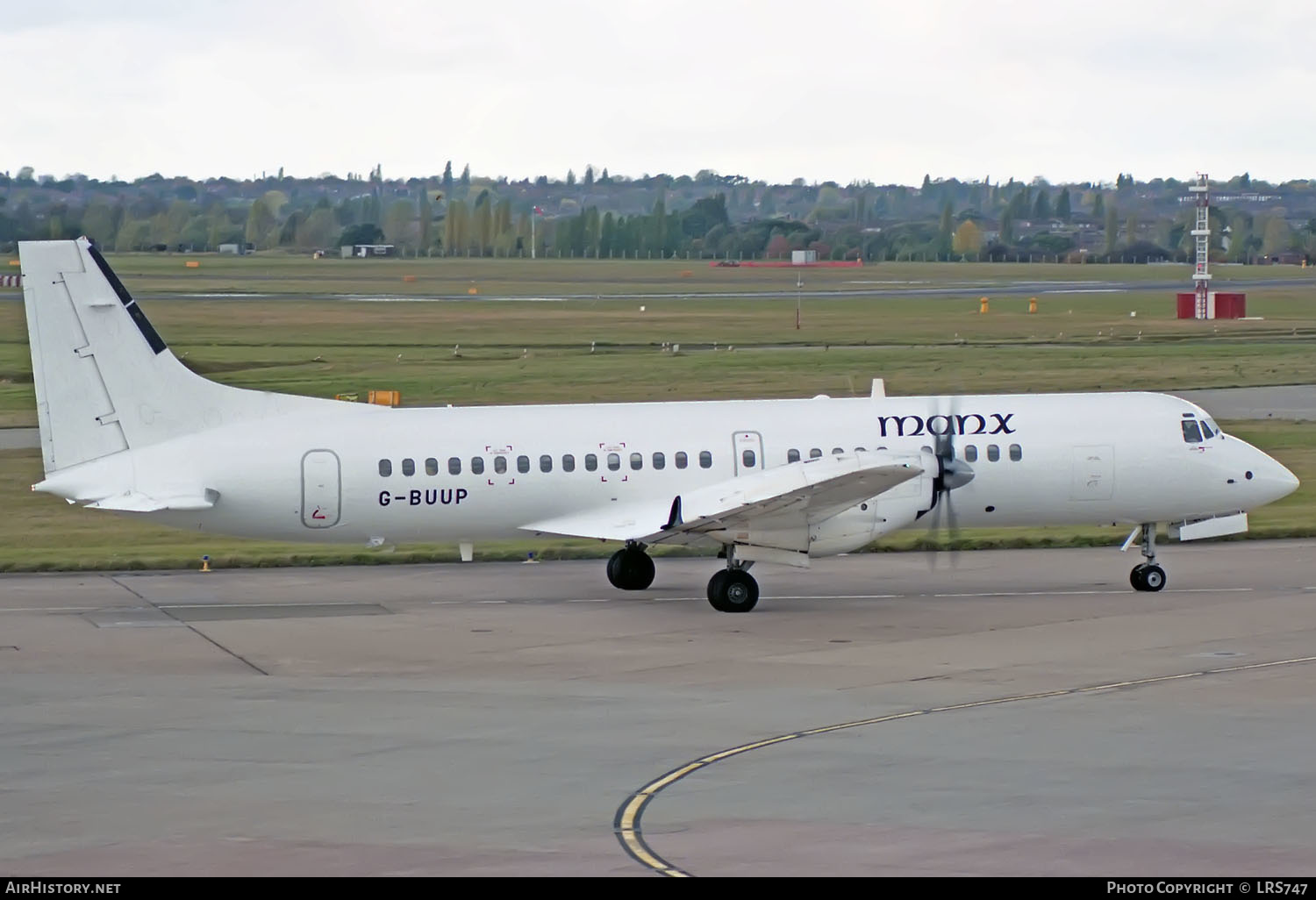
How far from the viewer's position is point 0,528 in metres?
42.6

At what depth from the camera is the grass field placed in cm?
4275

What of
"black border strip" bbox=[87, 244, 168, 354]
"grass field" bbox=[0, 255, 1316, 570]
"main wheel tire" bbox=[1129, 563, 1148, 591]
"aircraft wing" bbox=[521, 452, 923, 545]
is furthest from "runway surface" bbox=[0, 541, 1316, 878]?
Answer: "grass field" bbox=[0, 255, 1316, 570]

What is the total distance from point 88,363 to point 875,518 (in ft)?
44.7

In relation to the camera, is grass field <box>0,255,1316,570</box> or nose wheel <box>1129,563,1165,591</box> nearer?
nose wheel <box>1129,563,1165,591</box>

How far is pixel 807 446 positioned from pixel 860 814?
14757mm

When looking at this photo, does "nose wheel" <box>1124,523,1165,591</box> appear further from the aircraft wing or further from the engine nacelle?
the aircraft wing

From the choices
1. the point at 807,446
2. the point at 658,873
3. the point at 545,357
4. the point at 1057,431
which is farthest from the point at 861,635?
A: the point at 545,357

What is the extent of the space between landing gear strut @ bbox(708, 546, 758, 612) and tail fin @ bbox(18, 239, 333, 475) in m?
9.56

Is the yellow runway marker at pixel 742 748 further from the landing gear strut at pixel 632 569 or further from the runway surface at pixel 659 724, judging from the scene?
the landing gear strut at pixel 632 569

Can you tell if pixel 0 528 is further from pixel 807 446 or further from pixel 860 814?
pixel 860 814

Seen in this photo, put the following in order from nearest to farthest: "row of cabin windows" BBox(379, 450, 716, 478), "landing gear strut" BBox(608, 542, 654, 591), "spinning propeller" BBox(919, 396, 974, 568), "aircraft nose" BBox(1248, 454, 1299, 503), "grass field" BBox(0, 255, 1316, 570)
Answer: "spinning propeller" BBox(919, 396, 974, 568) → "row of cabin windows" BBox(379, 450, 716, 478) → "landing gear strut" BBox(608, 542, 654, 591) → "aircraft nose" BBox(1248, 454, 1299, 503) → "grass field" BBox(0, 255, 1316, 570)

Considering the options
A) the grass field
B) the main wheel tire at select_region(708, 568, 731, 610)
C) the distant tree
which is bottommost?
the main wheel tire at select_region(708, 568, 731, 610)

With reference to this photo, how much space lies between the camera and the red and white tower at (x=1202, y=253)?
11356cm

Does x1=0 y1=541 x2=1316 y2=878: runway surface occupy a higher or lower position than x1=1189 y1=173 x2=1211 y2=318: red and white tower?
lower
